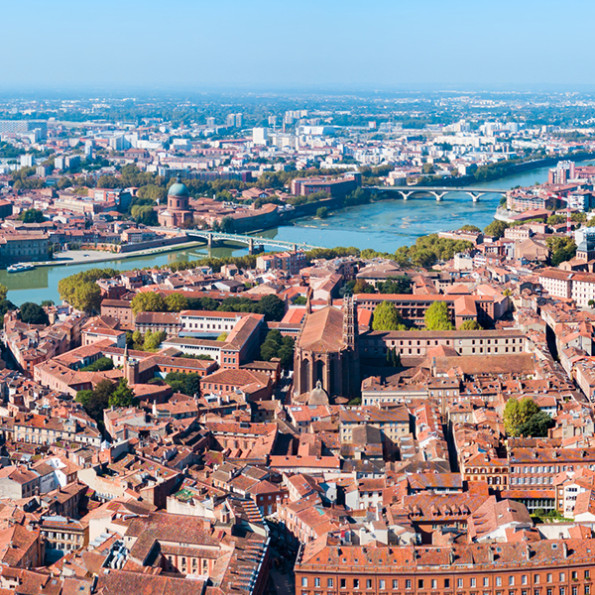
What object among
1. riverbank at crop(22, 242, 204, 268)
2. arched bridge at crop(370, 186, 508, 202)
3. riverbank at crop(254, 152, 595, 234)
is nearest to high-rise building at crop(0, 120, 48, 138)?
riverbank at crop(254, 152, 595, 234)

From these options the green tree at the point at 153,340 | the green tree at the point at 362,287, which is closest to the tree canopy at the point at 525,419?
the green tree at the point at 153,340

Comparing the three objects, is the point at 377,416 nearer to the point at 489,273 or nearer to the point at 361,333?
the point at 361,333

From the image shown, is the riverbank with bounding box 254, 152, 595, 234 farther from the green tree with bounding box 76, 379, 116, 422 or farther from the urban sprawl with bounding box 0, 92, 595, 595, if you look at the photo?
the green tree with bounding box 76, 379, 116, 422

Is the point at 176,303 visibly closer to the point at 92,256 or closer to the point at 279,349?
the point at 279,349

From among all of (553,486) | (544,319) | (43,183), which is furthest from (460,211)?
(553,486)

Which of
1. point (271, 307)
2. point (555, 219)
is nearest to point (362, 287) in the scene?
point (271, 307)

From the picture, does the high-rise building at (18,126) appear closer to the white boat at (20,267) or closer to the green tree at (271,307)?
the white boat at (20,267)
